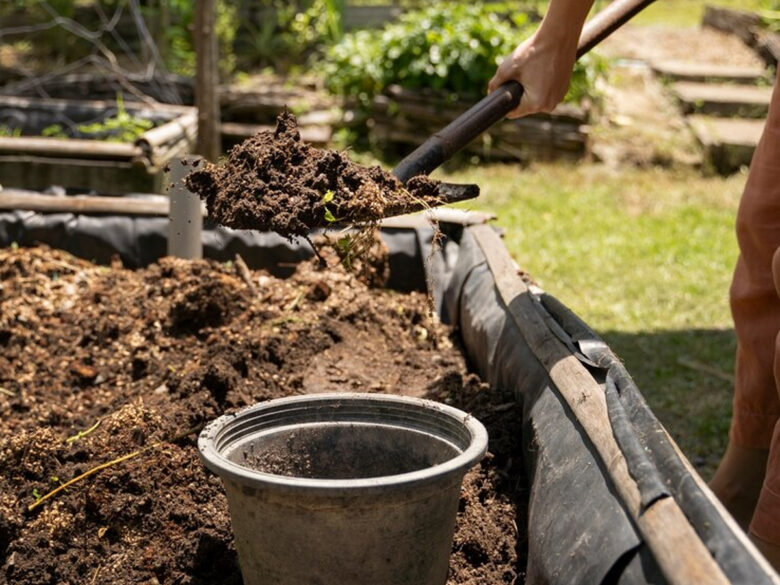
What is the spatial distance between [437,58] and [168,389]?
4.97m

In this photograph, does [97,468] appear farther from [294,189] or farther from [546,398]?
[546,398]

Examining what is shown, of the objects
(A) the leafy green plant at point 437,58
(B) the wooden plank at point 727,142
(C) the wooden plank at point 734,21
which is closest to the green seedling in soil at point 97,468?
(A) the leafy green plant at point 437,58

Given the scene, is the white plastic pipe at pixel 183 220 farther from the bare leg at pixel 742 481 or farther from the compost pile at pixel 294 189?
the bare leg at pixel 742 481

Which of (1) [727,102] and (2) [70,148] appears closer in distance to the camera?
(2) [70,148]

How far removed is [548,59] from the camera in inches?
124

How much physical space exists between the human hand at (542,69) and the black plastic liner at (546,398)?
0.63m

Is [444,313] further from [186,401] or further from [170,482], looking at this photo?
[170,482]

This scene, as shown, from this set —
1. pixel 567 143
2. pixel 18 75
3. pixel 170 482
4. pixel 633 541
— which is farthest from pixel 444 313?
pixel 18 75

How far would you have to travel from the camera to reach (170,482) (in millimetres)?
2953

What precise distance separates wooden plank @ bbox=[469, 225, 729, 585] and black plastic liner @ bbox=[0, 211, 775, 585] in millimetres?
27

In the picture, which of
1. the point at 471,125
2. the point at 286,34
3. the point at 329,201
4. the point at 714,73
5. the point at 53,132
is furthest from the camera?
the point at 286,34

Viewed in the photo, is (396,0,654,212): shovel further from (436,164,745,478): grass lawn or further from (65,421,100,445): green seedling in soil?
(436,164,745,478): grass lawn

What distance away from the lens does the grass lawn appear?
466cm

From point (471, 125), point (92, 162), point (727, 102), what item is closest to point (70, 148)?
point (92, 162)
